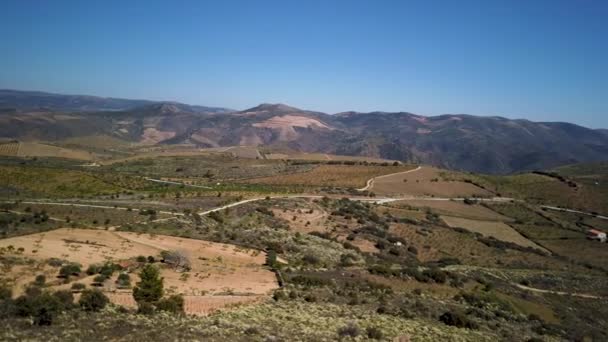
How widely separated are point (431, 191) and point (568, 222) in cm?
2407

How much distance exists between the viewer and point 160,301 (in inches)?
778

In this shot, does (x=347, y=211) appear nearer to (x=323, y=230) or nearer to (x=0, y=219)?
(x=323, y=230)

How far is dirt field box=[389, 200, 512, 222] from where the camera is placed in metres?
71.4

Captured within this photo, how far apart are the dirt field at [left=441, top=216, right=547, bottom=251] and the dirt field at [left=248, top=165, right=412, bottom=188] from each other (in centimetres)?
2524

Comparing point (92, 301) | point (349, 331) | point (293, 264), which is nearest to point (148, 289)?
point (92, 301)

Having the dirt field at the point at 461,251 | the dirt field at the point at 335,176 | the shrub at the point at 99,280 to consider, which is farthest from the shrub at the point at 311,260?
the dirt field at the point at 335,176

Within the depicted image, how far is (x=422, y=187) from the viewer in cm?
9150

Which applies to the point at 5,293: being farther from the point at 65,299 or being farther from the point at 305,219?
the point at 305,219

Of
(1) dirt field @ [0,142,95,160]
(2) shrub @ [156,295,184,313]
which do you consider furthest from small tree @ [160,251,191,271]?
(1) dirt field @ [0,142,95,160]

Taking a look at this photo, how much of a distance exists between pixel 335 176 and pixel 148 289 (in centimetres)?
8055

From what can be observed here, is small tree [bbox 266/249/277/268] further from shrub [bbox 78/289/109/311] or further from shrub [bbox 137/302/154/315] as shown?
shrub [bbox 78/289/109/311]

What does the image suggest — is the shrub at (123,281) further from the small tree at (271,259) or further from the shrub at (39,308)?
the small tree at (271,259)

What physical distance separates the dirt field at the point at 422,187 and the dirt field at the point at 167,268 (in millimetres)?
53400

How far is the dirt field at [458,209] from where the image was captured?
71.4 meters
